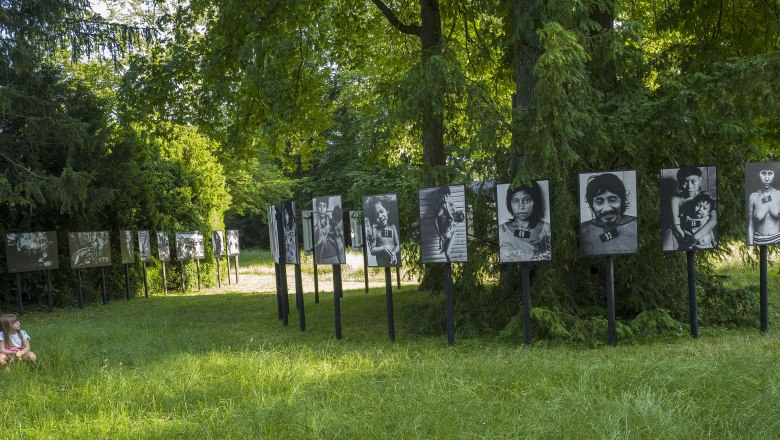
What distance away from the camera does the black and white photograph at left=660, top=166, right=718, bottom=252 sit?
9.15 meters

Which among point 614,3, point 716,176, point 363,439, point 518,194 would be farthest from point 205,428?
point 614,3

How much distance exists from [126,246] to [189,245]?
8.74 feet

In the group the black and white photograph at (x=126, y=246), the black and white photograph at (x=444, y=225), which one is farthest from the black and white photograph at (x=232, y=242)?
the black and white photograph at (x=444, y=225)

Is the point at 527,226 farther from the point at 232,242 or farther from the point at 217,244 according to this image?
the point at 232,242

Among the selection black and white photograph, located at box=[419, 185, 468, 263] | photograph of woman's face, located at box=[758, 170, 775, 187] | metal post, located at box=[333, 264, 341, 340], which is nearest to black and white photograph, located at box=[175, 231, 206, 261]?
metal post, located at box=[333, 264, 341, 340]

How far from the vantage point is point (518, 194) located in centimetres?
923

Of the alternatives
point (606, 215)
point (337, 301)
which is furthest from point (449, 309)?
point (606, 215)

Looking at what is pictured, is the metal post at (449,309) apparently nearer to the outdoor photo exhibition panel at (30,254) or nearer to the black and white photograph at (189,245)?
the outdoor photo exhibition panel at (30,254)

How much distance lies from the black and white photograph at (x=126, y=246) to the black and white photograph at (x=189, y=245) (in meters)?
1.91

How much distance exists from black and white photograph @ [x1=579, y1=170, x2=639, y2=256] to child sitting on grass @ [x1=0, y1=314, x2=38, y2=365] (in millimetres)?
6649

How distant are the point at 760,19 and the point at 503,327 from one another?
7.88 m

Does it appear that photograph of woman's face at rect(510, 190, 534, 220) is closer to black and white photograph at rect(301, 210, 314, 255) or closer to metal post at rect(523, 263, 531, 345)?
metal post at rect(523, 263, 531, 345)

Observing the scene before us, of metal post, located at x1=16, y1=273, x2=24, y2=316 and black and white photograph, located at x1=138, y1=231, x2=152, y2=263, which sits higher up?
black and white photograph, located at x1=138, y1=231, x2=152, y2=263

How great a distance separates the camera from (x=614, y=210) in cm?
900
